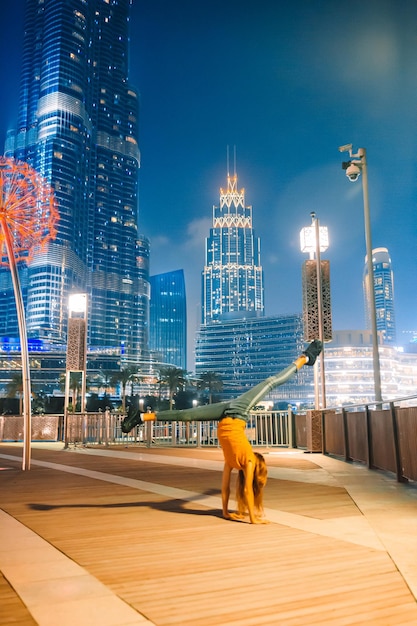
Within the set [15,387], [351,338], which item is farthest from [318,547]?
[351,338]

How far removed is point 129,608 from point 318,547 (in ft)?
6.69

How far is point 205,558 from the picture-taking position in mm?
4277

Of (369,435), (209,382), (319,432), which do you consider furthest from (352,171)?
(209,382)

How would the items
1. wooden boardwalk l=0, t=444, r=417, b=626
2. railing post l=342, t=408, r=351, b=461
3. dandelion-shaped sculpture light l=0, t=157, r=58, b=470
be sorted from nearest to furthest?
wooden boardwalk l=0, t=444, r=417, b=626, dandelion-shaped sculpture light l=0, t=157, r=58, b=470, railing post l=342, t=408, r=351, b=461

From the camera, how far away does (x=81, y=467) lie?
41.3 ft

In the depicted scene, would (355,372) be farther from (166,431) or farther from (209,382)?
(166,431)

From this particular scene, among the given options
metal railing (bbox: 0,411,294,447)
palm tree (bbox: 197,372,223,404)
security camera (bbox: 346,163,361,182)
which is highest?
security camera (bbox: 346,163,361,182)

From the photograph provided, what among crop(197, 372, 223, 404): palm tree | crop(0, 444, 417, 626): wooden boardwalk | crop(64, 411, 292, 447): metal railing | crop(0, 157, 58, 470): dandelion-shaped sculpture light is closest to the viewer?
crop(0, 444, 417, 626): wooden boardwalk

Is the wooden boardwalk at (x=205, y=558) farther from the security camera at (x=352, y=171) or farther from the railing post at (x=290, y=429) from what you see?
the railing post at (x=290, y=429)

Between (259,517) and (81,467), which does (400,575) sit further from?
(81,467)

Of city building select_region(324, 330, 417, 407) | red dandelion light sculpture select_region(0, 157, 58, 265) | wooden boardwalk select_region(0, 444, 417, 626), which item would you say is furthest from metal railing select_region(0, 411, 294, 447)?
city building select_region(324, 330, 417, 407)

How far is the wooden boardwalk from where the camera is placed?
3.04m

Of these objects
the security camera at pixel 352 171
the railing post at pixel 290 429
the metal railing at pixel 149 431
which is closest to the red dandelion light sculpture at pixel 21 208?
the security camera at pixel 352 171

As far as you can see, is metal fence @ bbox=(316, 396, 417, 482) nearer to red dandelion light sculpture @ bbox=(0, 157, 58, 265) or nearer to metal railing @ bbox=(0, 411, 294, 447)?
metal railing @ bbox=(0, 411, 294, 447)
